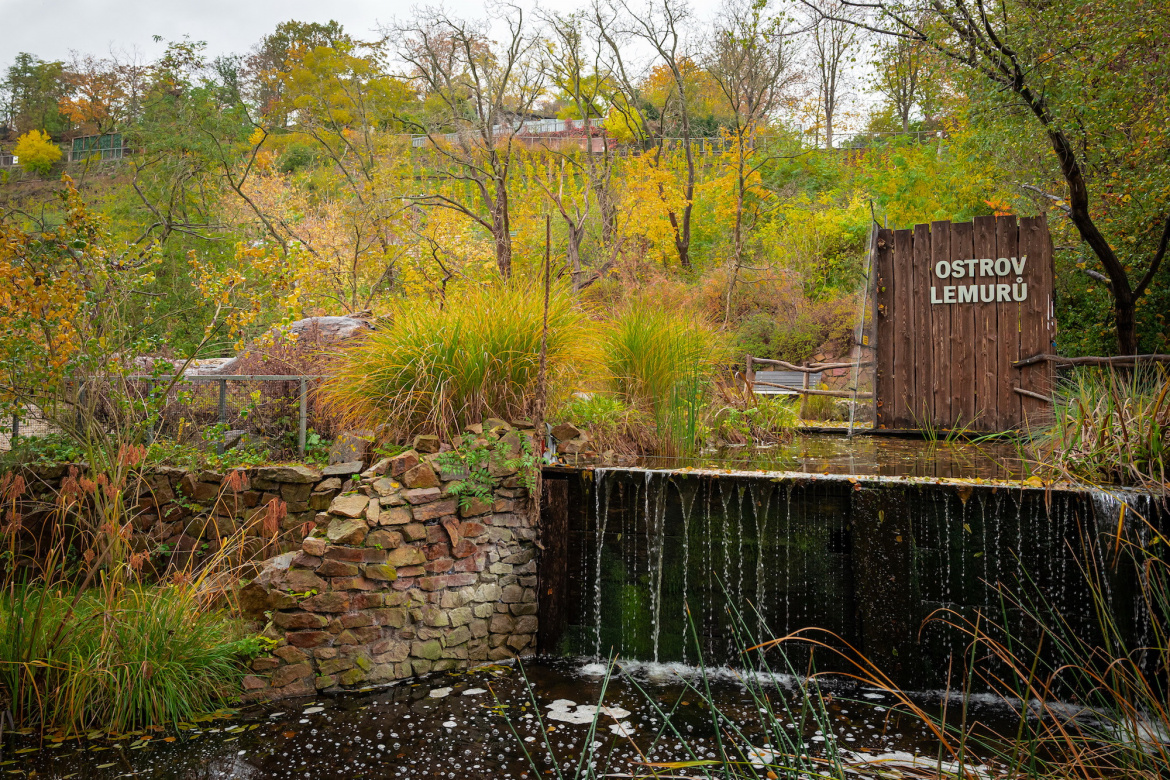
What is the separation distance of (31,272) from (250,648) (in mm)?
2473

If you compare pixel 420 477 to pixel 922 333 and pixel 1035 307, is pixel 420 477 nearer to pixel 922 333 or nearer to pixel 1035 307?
pixel 922 333

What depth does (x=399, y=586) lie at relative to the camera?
4555 mm

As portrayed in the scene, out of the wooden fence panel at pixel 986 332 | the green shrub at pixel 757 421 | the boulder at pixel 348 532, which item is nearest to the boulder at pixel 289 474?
the boulder at pixel 348 532

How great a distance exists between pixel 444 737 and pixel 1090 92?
7352 millimetres

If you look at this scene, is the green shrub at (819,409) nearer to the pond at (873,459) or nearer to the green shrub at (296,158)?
the pond at (873,459)

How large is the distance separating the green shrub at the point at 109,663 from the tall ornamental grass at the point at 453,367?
1.70 m

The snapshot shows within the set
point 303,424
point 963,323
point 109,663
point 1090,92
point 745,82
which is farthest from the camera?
point 745,82

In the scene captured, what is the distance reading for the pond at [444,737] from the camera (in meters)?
3.39

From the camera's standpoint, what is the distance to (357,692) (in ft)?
14.2

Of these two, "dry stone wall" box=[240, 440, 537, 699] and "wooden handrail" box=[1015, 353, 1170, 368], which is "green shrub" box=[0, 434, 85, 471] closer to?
"dry stone wall" box=[240, 440, 537, 699]

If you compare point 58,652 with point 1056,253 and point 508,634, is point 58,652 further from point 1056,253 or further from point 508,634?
point 1056,253

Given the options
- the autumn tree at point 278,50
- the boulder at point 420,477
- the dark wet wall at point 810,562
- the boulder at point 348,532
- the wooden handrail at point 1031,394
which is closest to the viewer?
the dark wet wall at point 810,562

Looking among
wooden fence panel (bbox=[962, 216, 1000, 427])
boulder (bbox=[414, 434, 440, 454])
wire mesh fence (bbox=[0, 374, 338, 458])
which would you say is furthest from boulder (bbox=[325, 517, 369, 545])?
wooden fence panel (bbox=[962, 216, 1000, 427])

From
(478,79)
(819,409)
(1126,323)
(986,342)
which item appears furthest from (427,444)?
(478,79)
